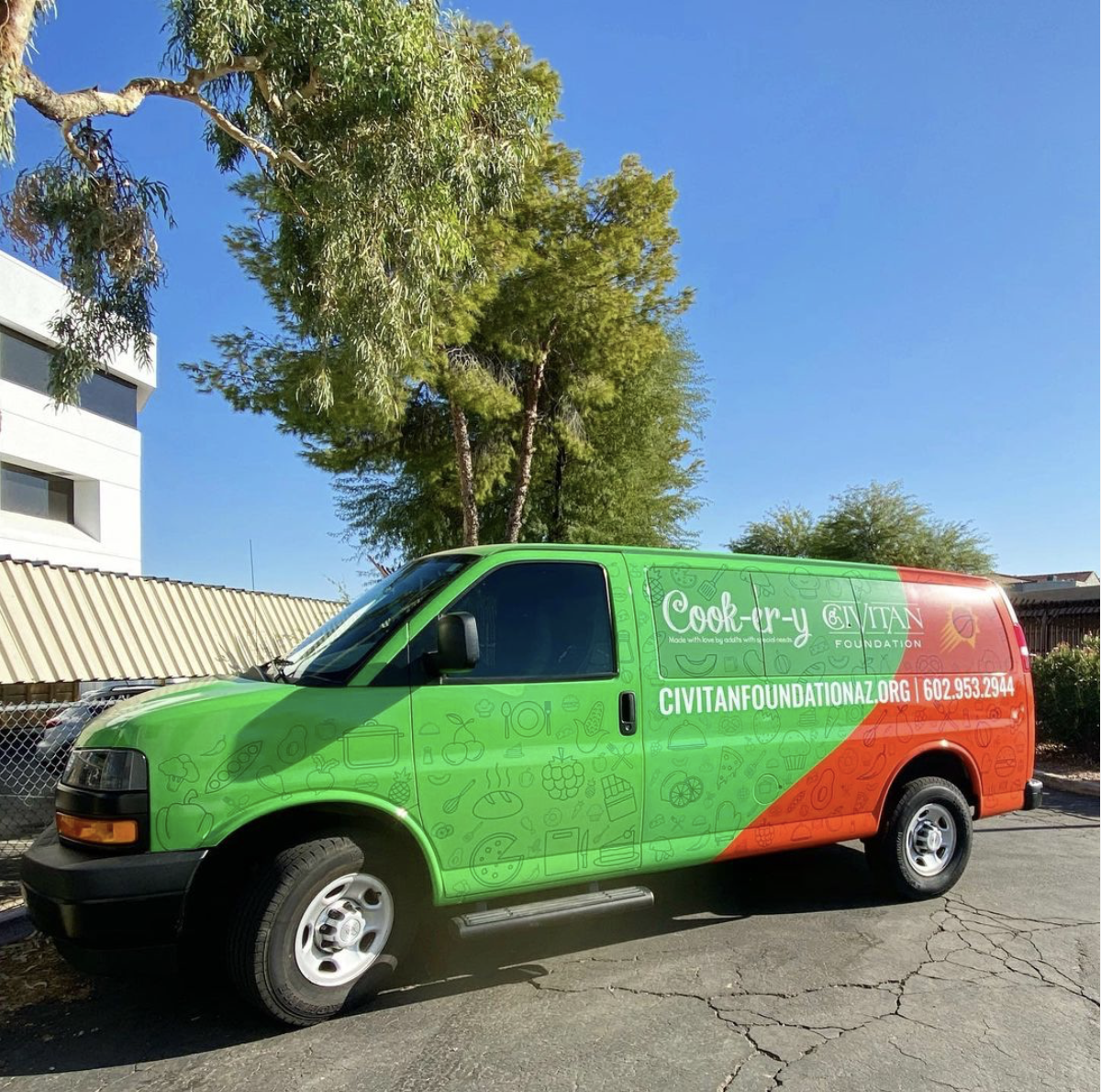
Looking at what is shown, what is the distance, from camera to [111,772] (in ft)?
11.6

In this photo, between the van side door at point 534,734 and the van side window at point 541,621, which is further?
the van side window at point 541,621

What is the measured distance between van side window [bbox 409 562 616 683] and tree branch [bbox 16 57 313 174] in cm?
545

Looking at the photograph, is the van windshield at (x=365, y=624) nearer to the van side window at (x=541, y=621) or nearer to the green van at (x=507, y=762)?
the green van at (x=507, y=762)

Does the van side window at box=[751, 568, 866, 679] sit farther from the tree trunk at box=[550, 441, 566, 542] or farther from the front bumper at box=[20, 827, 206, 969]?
the tree trunk at box=[550, 441, 566, 542]

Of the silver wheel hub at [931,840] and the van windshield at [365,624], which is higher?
the van windshield at [365,624]

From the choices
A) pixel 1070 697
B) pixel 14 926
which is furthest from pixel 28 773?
pixel 1070 697

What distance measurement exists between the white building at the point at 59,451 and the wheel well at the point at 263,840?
826 inches

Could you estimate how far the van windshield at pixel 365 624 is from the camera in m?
4.05

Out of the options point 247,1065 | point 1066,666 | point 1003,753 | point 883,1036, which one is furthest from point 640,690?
point 1066,666

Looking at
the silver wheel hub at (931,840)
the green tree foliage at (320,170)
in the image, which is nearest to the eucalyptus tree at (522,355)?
the green tree foliage at (320,170)

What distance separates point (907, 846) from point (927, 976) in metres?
1.22

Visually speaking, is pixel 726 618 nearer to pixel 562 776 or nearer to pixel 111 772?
pixel 562 776

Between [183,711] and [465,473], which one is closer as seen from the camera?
[183,711]

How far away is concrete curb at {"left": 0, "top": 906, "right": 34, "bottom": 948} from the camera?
4938 mm
